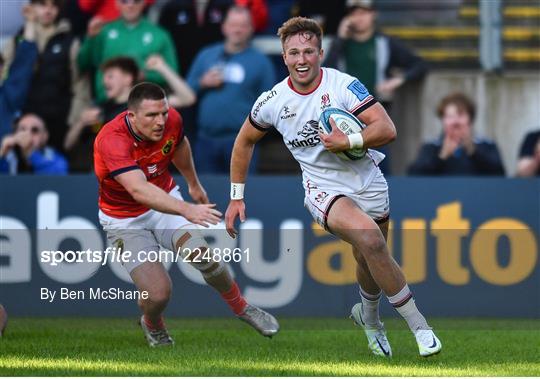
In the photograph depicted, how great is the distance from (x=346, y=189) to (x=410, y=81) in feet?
17.7

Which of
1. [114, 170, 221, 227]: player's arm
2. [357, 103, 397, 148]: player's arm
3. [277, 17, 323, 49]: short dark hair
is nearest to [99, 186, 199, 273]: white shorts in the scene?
[114, 170, 221, 227]: player's arm

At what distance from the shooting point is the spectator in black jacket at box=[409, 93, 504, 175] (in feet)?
42.0

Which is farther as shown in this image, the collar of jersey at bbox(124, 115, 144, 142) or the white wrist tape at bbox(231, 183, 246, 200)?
the collar of jersey at bbox(124, 115, 144, 142)

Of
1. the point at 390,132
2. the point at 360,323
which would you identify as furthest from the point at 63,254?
the point at 390,132

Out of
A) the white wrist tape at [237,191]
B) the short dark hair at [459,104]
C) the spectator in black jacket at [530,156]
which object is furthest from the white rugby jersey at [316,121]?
the spectator in black jacket at [530,156]

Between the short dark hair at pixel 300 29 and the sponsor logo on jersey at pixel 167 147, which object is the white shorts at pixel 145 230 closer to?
the sponsor logo on jersey at pixel 167 147

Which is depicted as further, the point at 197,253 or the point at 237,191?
the point at 197,253

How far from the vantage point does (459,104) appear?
511 inches

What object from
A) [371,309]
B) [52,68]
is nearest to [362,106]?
[371,309]

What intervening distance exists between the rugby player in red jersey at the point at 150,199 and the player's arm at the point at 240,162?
41 centimetres

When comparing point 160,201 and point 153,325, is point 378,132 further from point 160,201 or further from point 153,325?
point 153,325

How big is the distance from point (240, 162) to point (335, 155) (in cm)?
75

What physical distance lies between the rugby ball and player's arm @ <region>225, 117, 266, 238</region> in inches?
23.6

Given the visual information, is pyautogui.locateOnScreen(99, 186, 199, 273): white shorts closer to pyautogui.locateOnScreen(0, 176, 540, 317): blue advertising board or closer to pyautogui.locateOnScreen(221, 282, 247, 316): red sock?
pyautogui.locateOnScreen(221, 282, 247, 316): red sock
